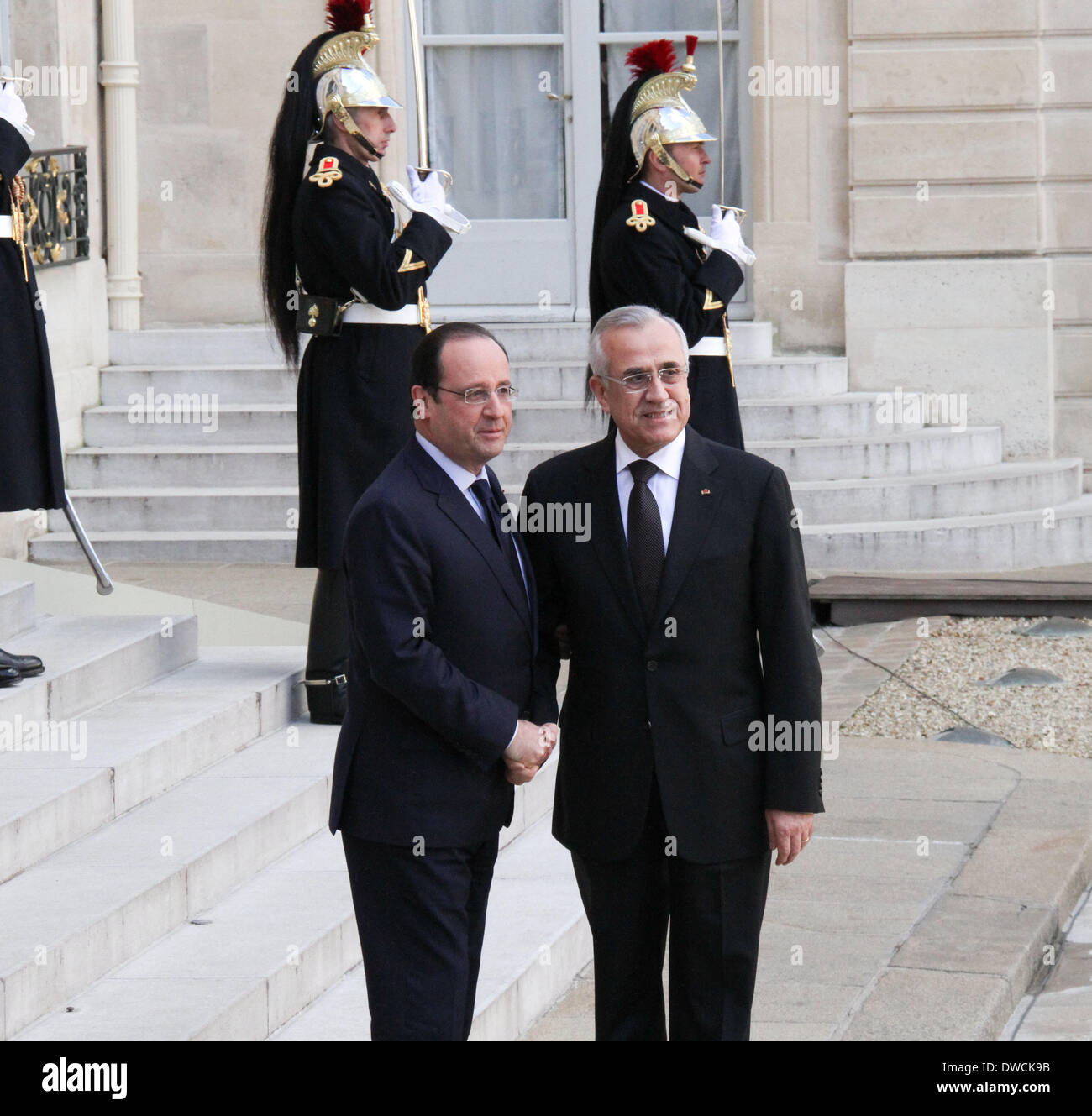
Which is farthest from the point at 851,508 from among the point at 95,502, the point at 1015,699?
the point at 95,502

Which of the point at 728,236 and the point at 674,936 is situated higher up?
the point at 728,236

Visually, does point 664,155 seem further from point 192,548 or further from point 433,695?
point 433,695

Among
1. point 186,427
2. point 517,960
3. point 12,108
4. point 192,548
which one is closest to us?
point 517,960

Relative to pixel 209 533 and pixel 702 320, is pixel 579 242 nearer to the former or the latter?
pixel 209 533

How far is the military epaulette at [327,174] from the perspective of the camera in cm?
556

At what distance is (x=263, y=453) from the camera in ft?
34.6

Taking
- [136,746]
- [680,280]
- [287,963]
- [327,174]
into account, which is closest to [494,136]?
[680,280]

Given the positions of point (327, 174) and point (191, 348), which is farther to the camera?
point (191, 348)

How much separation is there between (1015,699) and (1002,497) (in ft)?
10.6

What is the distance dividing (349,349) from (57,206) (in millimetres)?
5098

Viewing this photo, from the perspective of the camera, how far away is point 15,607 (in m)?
6.21

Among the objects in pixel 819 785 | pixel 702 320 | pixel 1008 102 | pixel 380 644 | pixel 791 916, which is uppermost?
pixel 1008 102

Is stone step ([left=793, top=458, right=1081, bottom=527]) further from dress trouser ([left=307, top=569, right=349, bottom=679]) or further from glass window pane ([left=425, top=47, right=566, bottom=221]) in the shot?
dress trouser ([left=307, top=569, right=349, bottom=679])
